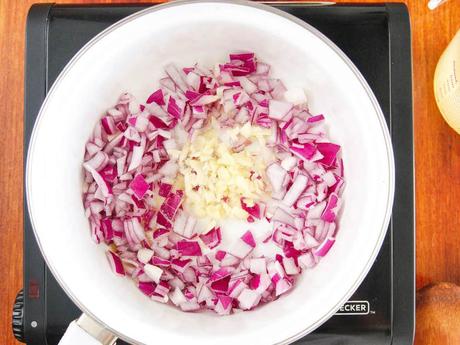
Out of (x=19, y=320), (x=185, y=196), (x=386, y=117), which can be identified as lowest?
(x=19, y=320)

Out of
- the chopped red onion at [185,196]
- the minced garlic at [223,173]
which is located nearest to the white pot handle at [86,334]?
the chopped red onion at [185,196]

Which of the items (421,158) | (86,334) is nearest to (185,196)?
(86,334)

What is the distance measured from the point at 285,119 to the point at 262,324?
293 millimetres

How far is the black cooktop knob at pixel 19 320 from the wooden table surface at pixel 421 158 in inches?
2.8

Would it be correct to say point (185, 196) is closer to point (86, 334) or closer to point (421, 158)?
point (86, 334)

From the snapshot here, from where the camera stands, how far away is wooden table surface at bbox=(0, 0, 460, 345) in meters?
0.96

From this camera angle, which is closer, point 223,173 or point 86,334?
point 86,334

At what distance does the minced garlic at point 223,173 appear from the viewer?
92 centimetres

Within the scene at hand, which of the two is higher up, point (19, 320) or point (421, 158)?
point (421, 158)

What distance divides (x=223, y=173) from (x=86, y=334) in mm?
299

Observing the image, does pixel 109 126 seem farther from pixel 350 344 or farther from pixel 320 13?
pixel 350 344

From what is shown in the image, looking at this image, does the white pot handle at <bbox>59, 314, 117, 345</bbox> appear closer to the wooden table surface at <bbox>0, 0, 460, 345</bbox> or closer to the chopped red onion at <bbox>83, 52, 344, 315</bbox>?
the chopped red onion at <bbox>83, 52, 344, 315</bbox>

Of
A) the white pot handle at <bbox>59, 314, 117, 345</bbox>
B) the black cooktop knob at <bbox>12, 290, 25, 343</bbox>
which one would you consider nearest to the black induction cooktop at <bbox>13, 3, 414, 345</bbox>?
the black cooktop knob at <bbox>12, 290, 25, 343</bbox>

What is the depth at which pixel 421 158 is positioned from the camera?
3.18 ft
